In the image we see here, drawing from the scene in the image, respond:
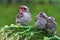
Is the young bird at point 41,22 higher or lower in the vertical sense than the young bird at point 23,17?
lower

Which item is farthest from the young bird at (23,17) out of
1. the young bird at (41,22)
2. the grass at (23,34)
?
the young bird at (41,22)

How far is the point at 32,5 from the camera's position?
13211mm

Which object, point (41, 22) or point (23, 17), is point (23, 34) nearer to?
point (41, 22)

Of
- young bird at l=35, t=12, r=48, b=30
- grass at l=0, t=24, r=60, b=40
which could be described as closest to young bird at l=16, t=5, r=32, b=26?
grass at l=0, t=24, r=60, b=40

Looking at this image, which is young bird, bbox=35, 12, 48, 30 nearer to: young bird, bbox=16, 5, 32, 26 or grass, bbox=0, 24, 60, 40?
grass, bbox=0, 24, 60, 40

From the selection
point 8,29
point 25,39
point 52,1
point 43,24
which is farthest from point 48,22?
point 52,1

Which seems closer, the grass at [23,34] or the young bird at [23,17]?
the grass at [23,34]

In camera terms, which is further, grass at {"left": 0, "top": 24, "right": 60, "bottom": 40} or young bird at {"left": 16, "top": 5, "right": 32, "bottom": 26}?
young bird at {"left": 16, "top": 5, "right": 32, "bottom": 26}

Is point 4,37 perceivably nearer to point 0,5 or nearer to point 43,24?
point 43,24

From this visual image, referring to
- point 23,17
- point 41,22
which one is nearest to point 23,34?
point 41,22

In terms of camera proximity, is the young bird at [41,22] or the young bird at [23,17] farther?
the young bird at [23,17]

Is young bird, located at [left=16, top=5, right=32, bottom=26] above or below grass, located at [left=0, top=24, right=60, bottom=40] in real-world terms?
above

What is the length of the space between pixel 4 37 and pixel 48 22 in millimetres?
703

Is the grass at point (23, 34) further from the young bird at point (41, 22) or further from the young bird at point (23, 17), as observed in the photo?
the young bird at point (23, 17)
